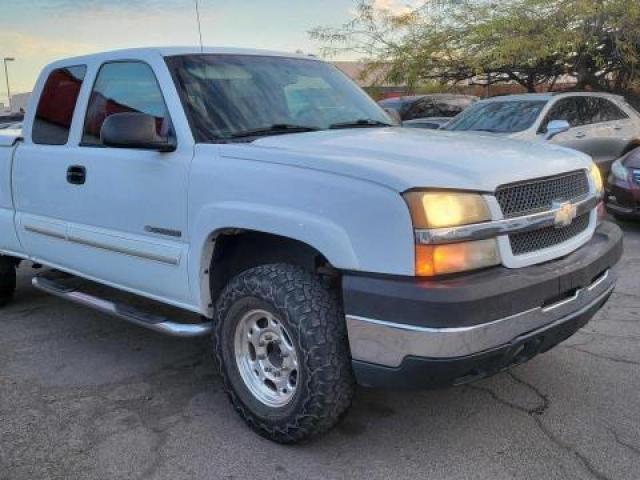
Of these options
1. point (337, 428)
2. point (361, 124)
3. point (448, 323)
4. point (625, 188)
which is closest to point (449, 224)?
Answer: point (448, 323)

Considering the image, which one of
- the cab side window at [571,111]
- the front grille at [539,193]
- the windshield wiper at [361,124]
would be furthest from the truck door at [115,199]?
the cab side window at [571,111]

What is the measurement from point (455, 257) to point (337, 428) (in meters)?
1.22

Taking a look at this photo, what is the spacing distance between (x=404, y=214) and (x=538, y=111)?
7.74m

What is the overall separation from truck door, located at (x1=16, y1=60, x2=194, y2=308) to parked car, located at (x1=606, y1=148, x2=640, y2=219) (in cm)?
606

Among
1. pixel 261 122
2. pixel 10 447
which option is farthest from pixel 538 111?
pixel 10 447

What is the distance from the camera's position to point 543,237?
314 cm

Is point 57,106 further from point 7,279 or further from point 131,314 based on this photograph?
point 7,279

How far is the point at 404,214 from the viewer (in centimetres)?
274

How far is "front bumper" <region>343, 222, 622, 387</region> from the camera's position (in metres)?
2.71

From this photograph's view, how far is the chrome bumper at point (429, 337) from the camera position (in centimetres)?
272

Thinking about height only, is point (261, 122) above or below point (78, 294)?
above

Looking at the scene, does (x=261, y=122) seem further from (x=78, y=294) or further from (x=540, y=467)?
(x=540, y=467)

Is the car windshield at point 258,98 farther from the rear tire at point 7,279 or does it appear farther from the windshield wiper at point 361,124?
the rear tire at point 7,279

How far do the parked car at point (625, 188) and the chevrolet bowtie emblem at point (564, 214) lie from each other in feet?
17.0
